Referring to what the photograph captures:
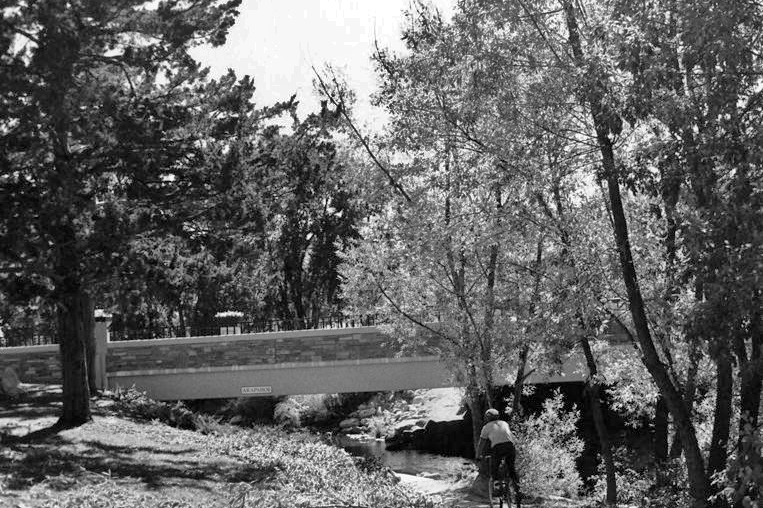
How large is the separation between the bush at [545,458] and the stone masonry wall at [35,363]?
49.8 feet

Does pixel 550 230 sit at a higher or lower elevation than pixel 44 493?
higher

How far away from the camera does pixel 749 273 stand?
6.63m

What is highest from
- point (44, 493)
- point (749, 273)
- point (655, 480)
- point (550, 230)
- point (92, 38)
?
point (92, 38)

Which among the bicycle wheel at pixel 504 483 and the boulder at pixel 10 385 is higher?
the boulder at pixel 10 385

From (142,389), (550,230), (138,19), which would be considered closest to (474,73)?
(550,230)

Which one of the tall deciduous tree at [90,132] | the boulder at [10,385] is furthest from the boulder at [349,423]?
the tall deciduous tree at [90,132]

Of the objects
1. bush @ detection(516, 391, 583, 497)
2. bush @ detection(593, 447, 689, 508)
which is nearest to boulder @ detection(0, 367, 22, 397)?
bush @ detection(516, 391, 583, 497)

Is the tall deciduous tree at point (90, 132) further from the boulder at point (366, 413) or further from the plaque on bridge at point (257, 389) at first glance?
the boulder at point (366, 413)

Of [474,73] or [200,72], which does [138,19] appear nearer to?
[200,72]

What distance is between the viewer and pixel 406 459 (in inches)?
1211

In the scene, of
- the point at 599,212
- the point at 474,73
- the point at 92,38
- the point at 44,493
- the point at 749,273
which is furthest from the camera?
the point at 92,38

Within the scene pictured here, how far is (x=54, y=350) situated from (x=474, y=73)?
64.5ft

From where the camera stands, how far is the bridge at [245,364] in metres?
26.2

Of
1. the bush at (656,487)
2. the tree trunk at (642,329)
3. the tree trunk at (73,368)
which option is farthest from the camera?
the tree trunk at (73,368)
